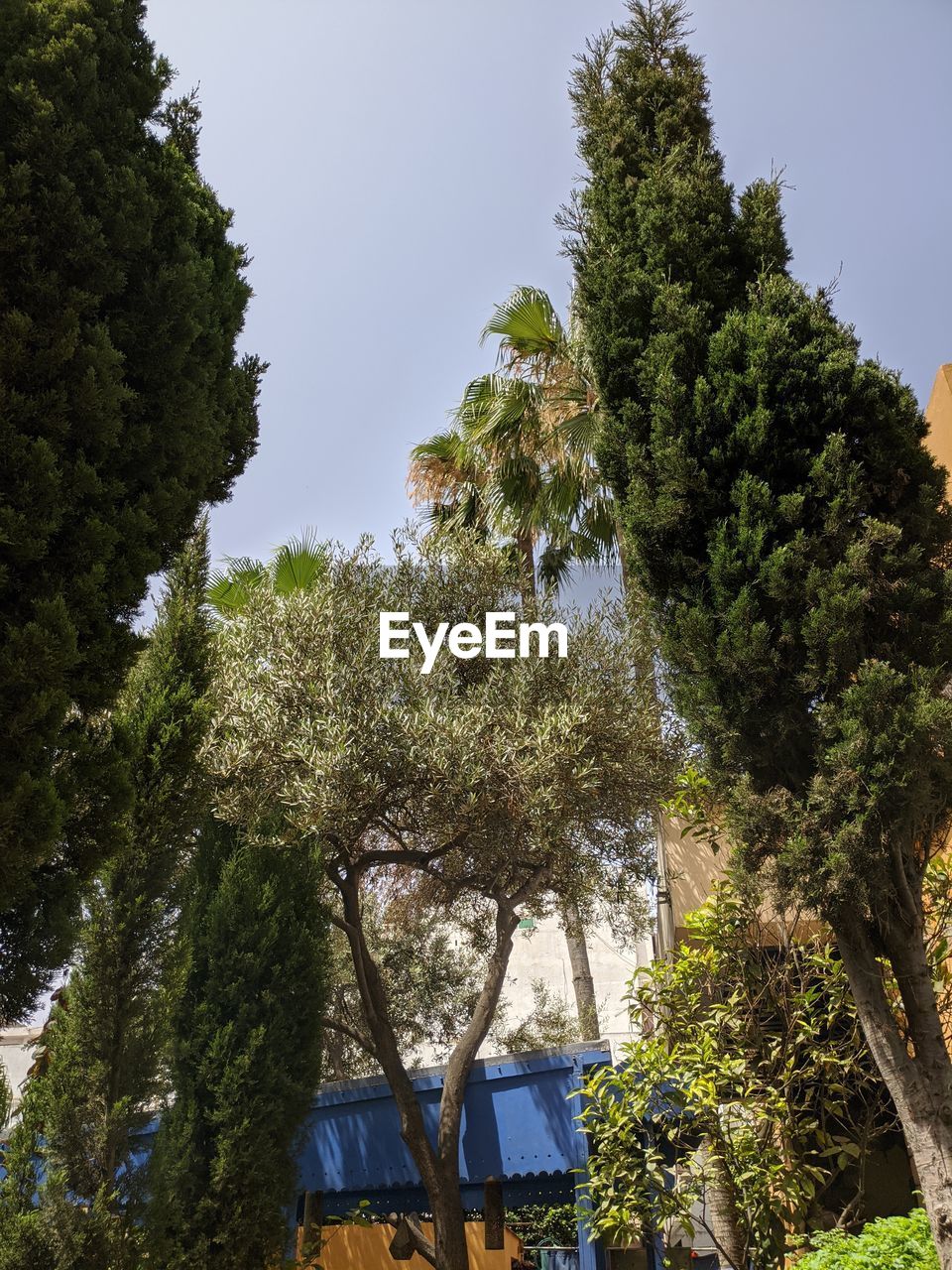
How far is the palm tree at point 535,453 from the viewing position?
10719 millimetres

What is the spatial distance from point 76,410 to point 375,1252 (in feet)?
29.9

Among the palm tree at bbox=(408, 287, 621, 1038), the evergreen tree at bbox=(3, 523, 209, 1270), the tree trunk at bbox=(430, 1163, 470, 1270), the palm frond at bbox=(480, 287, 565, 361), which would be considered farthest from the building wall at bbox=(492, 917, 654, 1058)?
the evergreen tree at bbox=(3, 523, 209, 1270)

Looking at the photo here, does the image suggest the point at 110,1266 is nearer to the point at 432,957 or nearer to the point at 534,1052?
the point at 534,1052

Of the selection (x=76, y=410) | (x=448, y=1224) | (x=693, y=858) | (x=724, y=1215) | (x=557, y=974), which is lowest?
(x=448, y=1224)

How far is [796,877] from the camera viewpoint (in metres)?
5.05

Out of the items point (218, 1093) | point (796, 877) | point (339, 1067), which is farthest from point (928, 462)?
point (339, 1067)

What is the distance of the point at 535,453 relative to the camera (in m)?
10.9

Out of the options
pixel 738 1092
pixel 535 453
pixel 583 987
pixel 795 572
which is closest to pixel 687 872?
pixel 738 1092

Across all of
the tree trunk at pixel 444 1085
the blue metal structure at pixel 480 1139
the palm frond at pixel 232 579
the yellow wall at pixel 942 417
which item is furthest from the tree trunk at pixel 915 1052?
the palm frond at pixel 232 579

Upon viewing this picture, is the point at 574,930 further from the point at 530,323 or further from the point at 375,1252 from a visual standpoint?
the point at 530,323

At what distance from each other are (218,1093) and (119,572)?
14.4 feet

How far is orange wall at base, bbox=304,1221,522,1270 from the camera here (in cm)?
942

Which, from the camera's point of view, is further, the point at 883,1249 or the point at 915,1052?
the point at 915,1052

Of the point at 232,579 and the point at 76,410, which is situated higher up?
the point at 232,579
